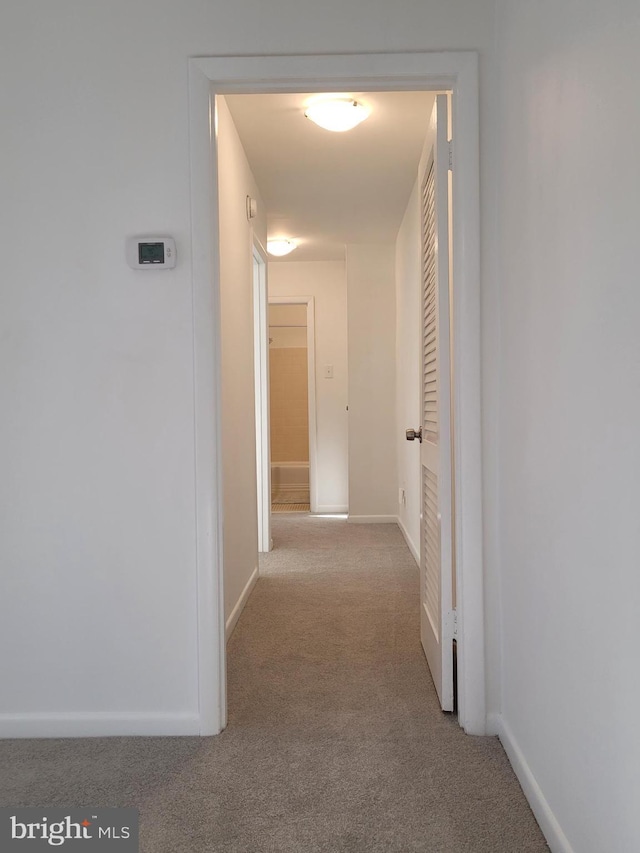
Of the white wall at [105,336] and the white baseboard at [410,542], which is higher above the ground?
the white wall at [105,336]

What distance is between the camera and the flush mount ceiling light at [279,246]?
5.87 m

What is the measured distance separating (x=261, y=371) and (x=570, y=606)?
138 inches

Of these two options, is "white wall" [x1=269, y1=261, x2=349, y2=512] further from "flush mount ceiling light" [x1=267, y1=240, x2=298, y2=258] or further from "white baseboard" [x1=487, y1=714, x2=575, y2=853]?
"white baseboard" [x1=487, y1=714, x2=575, y2=853]

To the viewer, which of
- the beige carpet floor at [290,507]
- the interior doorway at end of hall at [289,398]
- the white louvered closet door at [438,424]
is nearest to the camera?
the white louvered closet door at [438,424]

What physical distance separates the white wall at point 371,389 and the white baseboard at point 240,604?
2.17m

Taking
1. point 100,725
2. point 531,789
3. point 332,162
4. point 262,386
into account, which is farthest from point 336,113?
point 531,789

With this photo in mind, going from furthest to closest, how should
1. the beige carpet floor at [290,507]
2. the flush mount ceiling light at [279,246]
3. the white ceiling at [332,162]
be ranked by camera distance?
the beige carpet floor at [290,507] → the flush mount ceiling light at [279,246] → the white ceiling at [332,162]

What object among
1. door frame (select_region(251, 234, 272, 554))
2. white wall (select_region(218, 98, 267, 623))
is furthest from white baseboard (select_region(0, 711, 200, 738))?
door frame (select_region(251, 234, 272, 554))

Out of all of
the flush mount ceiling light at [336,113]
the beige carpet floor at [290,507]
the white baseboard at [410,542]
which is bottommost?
the beige carpet floor at [290,507]

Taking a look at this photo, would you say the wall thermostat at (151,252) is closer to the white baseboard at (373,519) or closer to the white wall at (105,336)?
the white wall at (105,336)

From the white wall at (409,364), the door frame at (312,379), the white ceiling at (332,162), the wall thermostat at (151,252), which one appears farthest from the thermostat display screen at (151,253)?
the door frame at (312,379)

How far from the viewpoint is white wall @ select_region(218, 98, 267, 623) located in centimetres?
321

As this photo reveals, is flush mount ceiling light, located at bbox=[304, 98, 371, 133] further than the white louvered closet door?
Yes

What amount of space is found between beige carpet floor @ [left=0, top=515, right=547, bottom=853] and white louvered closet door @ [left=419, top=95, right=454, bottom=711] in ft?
0.71
